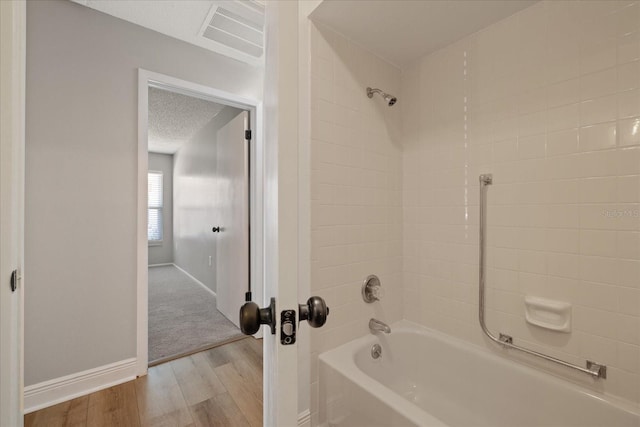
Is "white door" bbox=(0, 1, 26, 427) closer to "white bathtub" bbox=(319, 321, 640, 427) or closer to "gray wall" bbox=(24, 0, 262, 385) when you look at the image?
"gray wall" bbox=(24, 0, 262, 385)

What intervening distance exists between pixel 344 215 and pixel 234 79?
5.43 feet

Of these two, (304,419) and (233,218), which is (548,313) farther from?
(233,218)

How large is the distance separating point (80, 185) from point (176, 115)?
7.68 ft

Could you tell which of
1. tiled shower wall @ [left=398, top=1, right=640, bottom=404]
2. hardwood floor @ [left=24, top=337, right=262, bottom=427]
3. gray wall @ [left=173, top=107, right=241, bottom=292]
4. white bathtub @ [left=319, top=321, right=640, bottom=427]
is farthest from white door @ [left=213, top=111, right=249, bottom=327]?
tiled shower wall @ [left=398, top=1, right=640, bottom=404]

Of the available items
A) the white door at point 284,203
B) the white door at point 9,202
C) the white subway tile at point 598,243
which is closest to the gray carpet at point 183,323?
the white door at point 9,202

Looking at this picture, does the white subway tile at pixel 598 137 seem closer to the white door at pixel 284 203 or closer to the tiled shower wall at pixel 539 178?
the tiled shower wall at pixel 539 178

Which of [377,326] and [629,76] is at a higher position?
[629,76]

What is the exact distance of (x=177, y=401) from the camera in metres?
1.64

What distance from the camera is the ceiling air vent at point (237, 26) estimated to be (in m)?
1.61

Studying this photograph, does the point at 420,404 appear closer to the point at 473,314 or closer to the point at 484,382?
the point at 484,382

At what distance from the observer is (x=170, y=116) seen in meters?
3.73

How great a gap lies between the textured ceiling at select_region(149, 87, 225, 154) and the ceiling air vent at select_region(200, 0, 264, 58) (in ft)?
3.93

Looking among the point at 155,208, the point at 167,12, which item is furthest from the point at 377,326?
the point at 155,208

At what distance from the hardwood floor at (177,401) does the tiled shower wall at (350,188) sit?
552 millimetres
